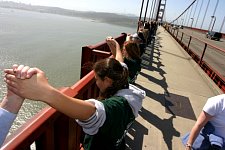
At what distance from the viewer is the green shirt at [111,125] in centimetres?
142

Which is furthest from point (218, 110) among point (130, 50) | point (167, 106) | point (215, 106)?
point (167, 106)

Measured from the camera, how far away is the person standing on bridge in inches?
86.3

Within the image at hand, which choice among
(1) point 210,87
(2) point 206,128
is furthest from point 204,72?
(2) point 206,128

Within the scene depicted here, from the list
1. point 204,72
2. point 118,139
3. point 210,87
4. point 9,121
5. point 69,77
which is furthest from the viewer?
point 69,77

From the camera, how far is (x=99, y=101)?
1.38 meters

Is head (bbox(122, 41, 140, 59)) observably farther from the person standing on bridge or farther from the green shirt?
the green shirt

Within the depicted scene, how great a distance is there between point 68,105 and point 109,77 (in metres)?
0.63

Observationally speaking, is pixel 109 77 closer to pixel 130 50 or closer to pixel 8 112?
pixel 8 112

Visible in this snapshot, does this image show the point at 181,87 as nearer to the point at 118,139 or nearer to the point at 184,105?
the point at 184,105

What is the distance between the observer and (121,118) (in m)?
1.52

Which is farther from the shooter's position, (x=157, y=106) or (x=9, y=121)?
(x=157, y=106)

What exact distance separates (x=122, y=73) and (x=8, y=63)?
62.2 ft

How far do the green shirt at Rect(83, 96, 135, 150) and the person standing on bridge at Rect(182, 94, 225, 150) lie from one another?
35.4 inches

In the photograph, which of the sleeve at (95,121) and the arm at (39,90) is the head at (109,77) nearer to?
the sleeve at (95,121)
